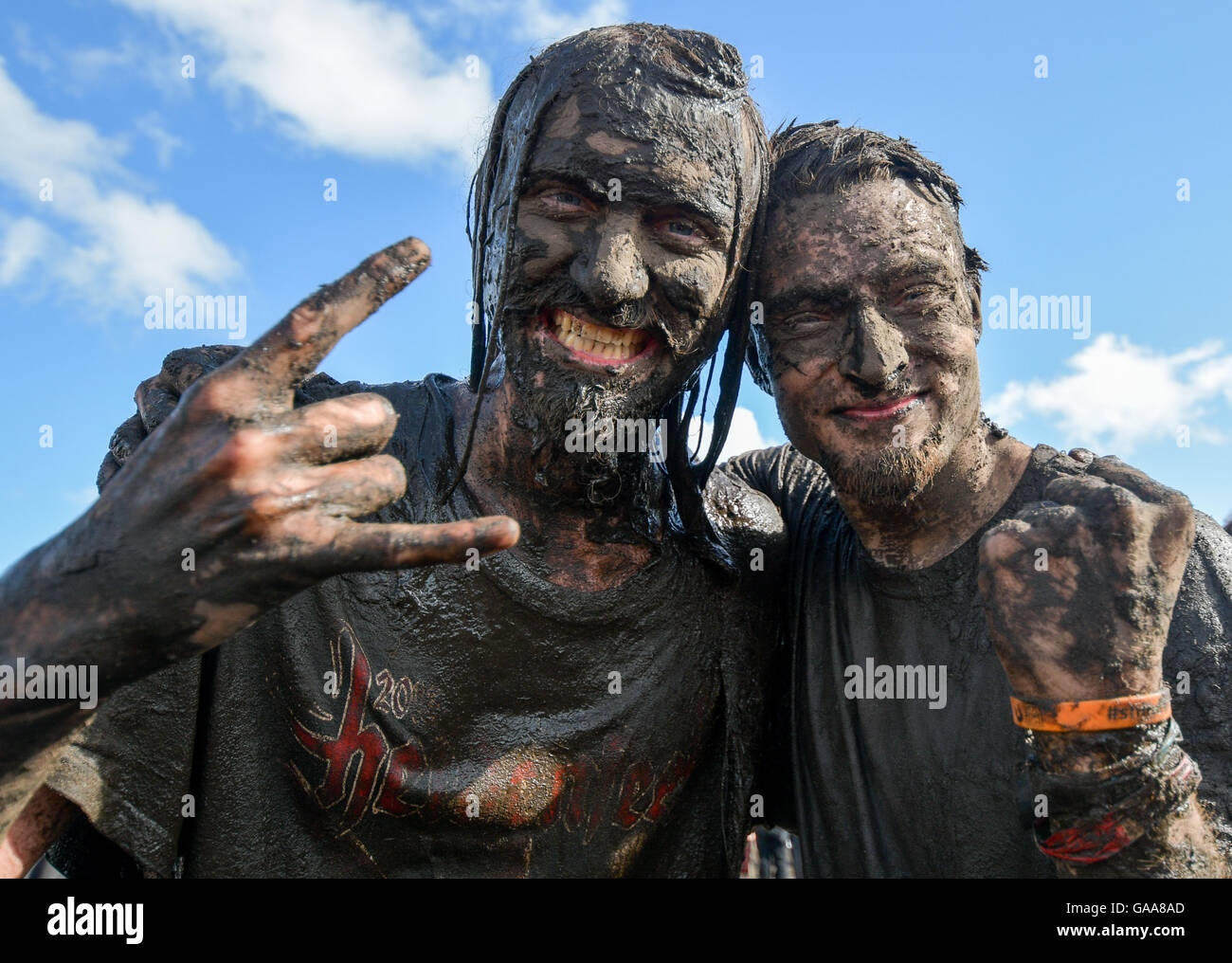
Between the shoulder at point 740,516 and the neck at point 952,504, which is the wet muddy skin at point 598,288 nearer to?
the shoulder at point 740,516

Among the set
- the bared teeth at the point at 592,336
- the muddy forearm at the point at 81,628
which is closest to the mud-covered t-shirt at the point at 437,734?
the bared teeth at the point at 592,336

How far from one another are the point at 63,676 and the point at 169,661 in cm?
22

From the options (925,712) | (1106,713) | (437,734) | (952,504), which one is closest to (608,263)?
(952,504)

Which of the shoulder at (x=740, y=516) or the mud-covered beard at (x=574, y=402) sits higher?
the mud-covered beard at (x=574, y=402)

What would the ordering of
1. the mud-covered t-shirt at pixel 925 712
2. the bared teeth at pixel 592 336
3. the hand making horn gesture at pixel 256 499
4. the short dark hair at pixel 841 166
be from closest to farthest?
1. the hand making horn gesture at pixel 256 499
2. the mud-covered t-shirt at pixel 925 712
3. the bared teeth at pixel 592 336
4. the short dark hair at pixel 841 166

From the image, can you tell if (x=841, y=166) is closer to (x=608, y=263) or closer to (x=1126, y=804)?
(x=608, y=263)

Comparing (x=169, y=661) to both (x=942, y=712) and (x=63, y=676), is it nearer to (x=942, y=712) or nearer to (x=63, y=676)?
(x=63, y=676)

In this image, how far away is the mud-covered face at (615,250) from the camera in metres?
3.37

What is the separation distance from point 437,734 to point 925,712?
4.95 ft

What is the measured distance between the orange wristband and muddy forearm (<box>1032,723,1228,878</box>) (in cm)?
2

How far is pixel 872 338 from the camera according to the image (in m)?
3.35

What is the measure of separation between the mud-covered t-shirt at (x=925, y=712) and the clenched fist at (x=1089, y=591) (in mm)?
369
